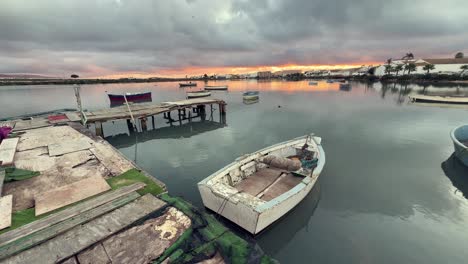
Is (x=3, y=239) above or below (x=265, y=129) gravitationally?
above

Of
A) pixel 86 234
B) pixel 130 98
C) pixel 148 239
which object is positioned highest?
pixel 130 98

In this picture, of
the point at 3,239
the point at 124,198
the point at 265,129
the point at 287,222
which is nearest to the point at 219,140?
the point at 265,129

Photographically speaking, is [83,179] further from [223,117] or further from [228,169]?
[223,117]

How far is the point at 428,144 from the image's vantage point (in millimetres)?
18797

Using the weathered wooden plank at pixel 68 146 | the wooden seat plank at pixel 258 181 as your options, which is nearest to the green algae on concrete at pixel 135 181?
the wooden seat plank at pixel 258 181

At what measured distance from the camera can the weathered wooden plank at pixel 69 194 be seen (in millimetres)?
6359

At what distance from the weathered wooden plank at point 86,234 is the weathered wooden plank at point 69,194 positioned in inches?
63.7

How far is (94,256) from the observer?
4680 mm

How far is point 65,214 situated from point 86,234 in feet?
4.43

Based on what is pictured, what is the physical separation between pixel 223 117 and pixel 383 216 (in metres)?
26.1

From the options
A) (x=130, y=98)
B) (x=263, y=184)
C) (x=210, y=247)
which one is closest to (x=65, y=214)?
(x=210, y=247)

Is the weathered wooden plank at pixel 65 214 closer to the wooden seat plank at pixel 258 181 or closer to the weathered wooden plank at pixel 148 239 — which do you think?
the weathered wooden plank at pixel 148 239

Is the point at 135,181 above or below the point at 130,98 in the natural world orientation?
below

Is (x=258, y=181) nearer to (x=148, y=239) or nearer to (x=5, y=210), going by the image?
(x=148, y=239)
